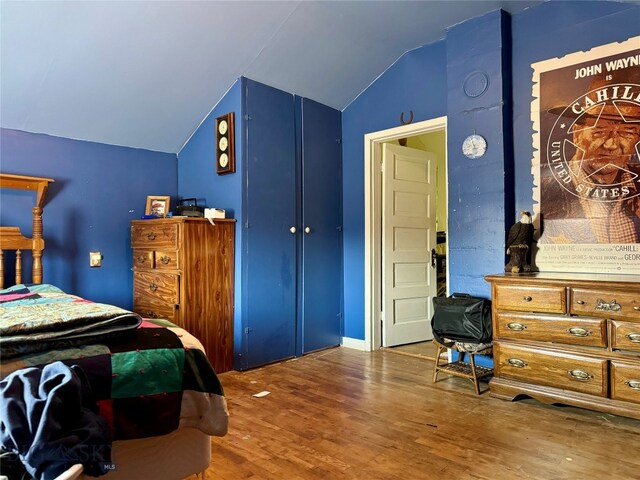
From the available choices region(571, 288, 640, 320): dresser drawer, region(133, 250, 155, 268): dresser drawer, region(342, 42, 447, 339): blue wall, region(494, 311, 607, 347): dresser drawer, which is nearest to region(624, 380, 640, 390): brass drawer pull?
region(494, 311, 607, 347): dresser drawer

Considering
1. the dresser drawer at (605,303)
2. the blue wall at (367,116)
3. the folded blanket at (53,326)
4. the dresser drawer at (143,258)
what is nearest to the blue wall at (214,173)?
the dresser drawer at (143,258)

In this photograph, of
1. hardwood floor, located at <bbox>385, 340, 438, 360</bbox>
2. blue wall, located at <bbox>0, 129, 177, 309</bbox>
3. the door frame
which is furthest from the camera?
the door frame

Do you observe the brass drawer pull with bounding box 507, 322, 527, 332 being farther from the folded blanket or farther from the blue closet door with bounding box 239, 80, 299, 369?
the folded blanket

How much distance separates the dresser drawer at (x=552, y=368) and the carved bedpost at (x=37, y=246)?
3.09 m

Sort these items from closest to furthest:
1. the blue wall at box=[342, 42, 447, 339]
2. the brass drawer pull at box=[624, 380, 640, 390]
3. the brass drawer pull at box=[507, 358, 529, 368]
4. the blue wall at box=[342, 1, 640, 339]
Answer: the brass drawer pull at box=[624, 380, 640, 390] < the brass drawer pull at box=[507, 358, 529, 368] < the blue wall at box=[342, 1, 640, 339] < the blue wall at box=[342, 42, 447, 339]

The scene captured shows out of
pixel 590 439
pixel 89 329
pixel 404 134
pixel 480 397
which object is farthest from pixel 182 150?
pixel 590 439

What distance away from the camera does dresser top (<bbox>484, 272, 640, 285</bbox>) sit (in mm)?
2359

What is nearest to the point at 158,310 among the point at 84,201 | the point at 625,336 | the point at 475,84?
the point at 84,201

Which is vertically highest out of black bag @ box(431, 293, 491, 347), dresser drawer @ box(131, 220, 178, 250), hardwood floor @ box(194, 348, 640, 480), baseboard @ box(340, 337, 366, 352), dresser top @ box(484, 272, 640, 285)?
dresser drawer @ box(131, 220, 178, 250)

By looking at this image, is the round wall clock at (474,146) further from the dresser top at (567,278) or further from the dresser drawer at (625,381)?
the dresser drawer at (625,381)

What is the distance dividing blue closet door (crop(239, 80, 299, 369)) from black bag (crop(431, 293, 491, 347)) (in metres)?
1.27

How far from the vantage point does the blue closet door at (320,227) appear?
3.84 meters

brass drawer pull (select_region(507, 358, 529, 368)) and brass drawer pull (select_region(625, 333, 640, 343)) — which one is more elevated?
brass drawer pull (select_region(625, 333, 640, 343))

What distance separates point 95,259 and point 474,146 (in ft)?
9.82
